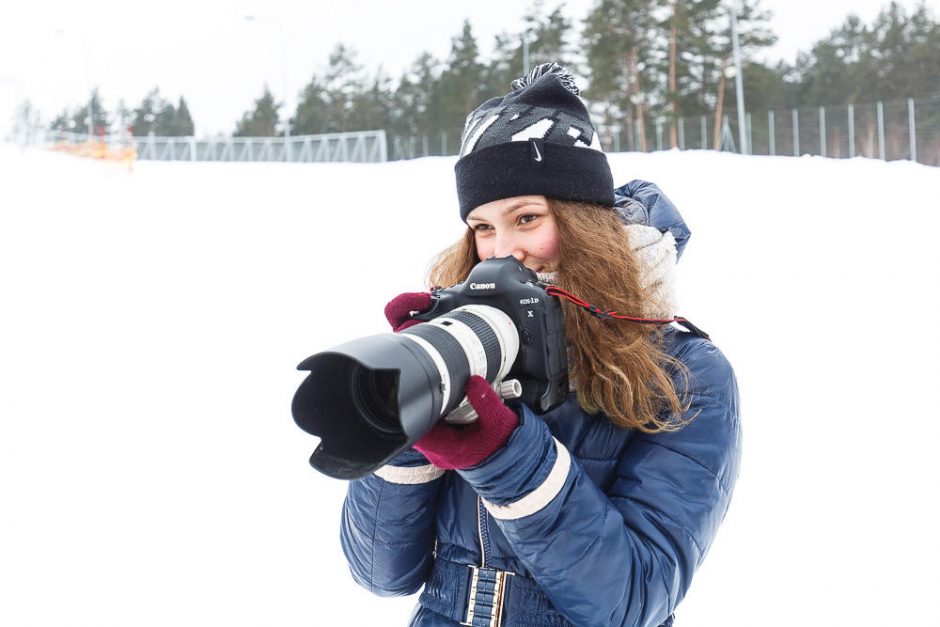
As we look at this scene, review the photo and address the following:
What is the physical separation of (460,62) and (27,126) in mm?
17326

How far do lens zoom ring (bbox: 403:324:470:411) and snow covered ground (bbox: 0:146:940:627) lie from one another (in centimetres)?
228

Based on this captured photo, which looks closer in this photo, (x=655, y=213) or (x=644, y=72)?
(x=655, y=213)

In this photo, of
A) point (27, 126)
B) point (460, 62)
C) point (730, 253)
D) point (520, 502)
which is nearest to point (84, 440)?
point (520, 502)

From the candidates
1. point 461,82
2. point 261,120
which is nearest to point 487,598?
point 461,82

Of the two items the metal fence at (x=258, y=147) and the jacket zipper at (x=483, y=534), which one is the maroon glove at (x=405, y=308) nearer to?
the jacket zipper at (x=483, y=534)

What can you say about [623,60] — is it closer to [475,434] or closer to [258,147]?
[258,147]

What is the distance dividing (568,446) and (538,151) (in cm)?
56

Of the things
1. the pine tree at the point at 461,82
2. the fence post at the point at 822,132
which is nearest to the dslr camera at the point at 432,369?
the fence post at the point at 822,132

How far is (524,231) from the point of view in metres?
1.54

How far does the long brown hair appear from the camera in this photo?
1.36 meters

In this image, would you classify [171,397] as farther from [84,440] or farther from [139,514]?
[139,514]

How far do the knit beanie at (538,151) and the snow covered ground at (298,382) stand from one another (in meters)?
2.07

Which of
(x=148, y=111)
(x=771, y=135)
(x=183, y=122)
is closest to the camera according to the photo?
(x=771, y=135)

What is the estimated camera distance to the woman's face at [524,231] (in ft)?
5.01
